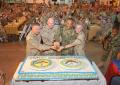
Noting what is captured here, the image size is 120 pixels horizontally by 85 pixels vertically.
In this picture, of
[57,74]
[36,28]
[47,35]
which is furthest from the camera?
[47,35]

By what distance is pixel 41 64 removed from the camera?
2.91 meters

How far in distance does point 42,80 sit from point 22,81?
0.21 metres

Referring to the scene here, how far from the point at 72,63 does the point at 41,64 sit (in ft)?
1.21

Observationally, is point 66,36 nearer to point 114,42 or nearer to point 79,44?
point 79,44

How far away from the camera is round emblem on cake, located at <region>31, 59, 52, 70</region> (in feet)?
9.15

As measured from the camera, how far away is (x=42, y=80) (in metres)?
2.60

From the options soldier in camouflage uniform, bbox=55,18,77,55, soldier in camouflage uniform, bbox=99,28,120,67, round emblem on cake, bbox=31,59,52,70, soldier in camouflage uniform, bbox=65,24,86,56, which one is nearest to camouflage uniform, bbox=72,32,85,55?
soldier in camouflage uniform, bbox=65,24,86,56

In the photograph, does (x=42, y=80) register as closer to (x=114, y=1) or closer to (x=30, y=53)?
(x=30, y=53)

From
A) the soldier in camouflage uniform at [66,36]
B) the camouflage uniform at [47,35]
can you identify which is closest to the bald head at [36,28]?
the camouflage uniform at [47,35]

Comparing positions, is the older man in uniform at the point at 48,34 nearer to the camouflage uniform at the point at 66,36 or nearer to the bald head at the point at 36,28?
the camouflage uniform at the point at 66,36

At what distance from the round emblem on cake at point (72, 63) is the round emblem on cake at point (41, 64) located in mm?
160

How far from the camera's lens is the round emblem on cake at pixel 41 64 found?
9.15 ft

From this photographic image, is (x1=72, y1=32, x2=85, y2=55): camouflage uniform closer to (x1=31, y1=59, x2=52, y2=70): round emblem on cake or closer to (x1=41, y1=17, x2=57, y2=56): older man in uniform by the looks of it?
(x1=41, y1=17, x2=57, y2=56): older man in uniform

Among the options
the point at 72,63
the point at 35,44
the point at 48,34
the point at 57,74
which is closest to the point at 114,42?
the point at 48,34
